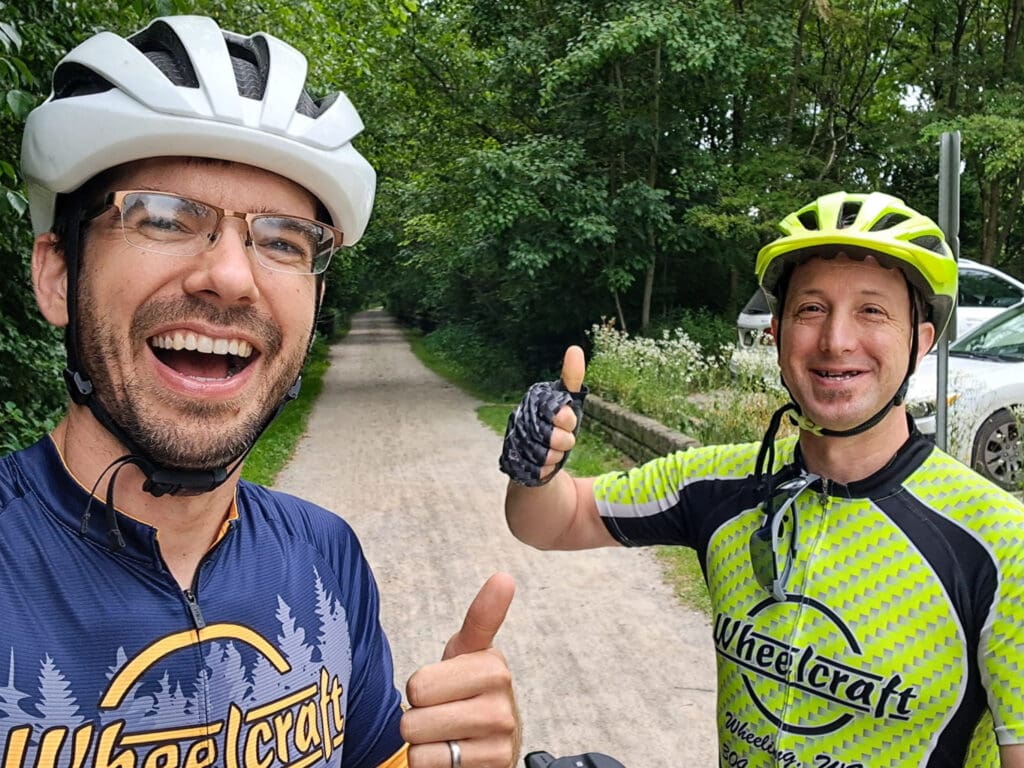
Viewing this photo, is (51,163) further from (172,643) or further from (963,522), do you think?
(963,522)

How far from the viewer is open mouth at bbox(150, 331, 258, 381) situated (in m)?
1.32

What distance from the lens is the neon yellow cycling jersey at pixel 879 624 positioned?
1.57 metres

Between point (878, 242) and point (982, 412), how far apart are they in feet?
17.7

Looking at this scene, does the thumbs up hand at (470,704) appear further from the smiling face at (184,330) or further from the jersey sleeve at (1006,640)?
the jersey sleeve at (1006,640)

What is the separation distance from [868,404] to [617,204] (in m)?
11.6

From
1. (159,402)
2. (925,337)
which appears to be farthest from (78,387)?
(925,337)

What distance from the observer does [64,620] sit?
119cm

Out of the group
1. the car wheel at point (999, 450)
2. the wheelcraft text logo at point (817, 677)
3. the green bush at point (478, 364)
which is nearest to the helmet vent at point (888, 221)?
the wheelcraft text logo at point (817, 677)

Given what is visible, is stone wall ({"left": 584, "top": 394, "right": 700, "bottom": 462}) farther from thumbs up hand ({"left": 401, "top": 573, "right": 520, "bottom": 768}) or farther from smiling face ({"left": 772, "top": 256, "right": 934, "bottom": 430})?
thumbs up hand ({"left": 401, "top": 573, "right": 520, "bottom": 768})

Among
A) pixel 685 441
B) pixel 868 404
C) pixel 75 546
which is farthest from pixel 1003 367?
pixel 75 546

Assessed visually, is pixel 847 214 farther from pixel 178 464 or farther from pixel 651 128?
pixel 651 128

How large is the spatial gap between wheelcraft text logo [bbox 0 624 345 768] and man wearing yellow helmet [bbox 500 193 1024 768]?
0.78 meters

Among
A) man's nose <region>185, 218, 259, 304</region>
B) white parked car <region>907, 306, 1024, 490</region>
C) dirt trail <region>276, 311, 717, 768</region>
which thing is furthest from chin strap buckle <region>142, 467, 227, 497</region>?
white parked car <region>907, 306, 1024, 490</region>

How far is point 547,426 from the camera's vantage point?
6.23 feet
